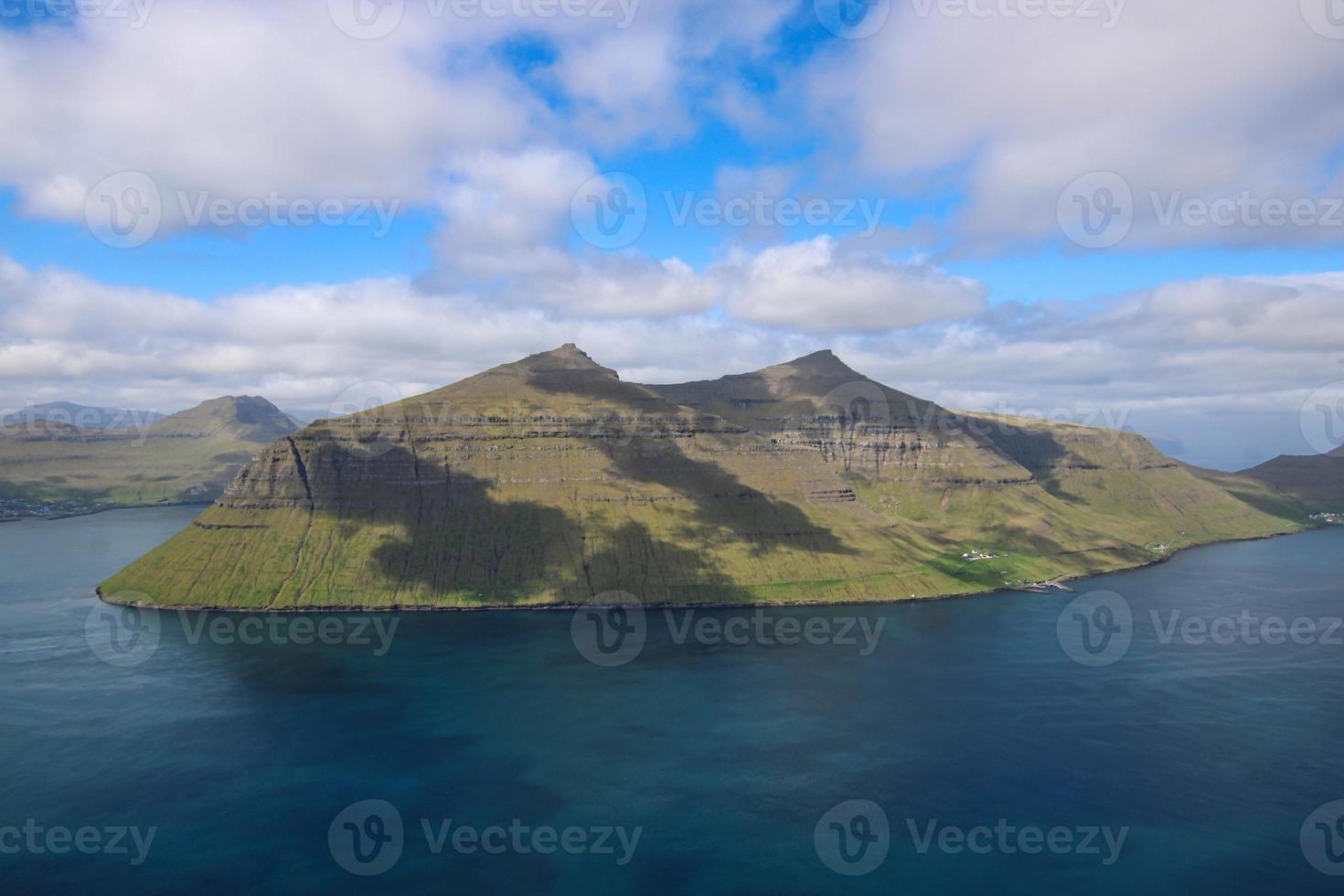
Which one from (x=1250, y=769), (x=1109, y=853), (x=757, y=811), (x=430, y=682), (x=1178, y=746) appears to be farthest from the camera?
(x=430, y=682)

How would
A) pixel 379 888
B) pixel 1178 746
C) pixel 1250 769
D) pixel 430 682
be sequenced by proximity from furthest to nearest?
1. pixel 430 682
2. pixel 1178 746
3. pixel 1250 769
4. pixel 379 888

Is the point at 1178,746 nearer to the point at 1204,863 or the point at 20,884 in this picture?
the point at 1204,863

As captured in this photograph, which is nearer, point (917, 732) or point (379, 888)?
point (379, 888)

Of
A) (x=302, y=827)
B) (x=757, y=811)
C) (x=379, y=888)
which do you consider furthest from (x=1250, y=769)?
(x=302, y=827)

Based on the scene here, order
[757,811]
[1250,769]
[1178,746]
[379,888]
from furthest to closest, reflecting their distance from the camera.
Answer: [1178,746]
[1250,769]
[757,811]
[379,888]

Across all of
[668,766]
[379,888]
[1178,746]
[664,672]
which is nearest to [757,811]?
[668,766]

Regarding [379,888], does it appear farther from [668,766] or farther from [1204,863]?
[1204,863]
